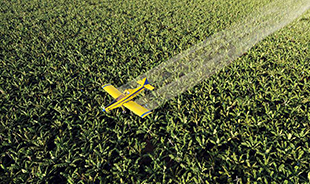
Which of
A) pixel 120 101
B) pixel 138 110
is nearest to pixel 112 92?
pixel 120 101

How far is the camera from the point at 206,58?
51.9 ft

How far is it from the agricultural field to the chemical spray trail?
0.75 meters

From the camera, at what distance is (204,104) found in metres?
10.6

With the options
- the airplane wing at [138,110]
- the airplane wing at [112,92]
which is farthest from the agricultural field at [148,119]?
the airplane wing at [138,110]

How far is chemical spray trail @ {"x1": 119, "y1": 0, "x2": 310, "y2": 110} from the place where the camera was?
39.4ft

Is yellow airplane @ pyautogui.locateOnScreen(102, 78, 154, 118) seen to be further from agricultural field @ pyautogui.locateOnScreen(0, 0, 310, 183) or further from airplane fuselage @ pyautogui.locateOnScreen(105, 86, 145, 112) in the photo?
agricultural field @ pyautogui.locateOnScreen(0, 0, 310, 183)

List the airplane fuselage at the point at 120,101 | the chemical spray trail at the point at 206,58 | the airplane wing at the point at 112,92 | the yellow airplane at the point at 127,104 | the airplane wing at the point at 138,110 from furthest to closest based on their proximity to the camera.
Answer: the chemical spray trail at the point at 206,58 < the airplane wing at the point at 112,92 < the airplane fuselage at the point at 120,101 < the yellow airplane at the point at 127,104 < the airplane wing at the point at 138,110

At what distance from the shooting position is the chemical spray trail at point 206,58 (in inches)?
473

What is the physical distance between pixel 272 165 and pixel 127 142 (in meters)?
7.09

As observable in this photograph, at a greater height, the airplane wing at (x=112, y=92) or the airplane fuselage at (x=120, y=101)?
the airplane wing at (x=112, y=92)

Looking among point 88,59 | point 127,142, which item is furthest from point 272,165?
point 88,59

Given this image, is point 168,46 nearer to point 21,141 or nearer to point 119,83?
point 119,83

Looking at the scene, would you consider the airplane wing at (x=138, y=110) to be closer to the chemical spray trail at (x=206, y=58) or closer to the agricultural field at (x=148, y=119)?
the agricultural field at (x=148, y=119)

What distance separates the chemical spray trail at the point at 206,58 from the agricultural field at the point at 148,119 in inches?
29.7
